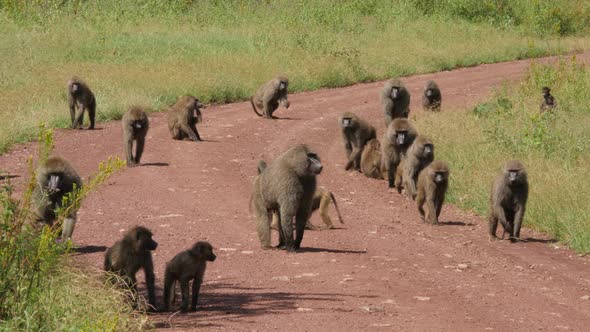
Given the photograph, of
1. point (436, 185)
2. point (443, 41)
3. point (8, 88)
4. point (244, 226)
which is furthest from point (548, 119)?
point (443, 41)

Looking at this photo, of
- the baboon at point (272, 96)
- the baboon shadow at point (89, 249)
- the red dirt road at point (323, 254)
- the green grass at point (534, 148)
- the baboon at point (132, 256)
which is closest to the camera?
the red dirt road at point (323, 254)

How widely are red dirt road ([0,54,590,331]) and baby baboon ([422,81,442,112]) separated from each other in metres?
2.79

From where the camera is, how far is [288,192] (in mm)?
11602

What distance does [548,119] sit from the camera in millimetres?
18531

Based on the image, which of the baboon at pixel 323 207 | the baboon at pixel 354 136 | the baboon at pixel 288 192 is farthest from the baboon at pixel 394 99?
the baboon at pixel 288 192

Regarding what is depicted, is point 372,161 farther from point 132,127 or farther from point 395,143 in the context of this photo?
point 132,127

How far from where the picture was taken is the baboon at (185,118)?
19.3m

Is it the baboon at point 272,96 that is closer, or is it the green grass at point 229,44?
the baboon at point 272,96

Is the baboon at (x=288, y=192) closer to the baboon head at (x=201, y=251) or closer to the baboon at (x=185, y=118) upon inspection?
the baboon head at (x=201, y=251)

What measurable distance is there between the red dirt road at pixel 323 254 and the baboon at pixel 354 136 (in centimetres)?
29

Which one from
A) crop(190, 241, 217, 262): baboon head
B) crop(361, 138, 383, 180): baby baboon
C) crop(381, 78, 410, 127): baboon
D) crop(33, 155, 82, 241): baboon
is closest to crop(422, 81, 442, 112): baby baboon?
crop(381, 78, 410, 127): baboon

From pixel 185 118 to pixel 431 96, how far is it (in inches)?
210

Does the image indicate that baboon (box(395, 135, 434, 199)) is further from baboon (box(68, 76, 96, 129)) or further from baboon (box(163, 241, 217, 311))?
baboon (box(68, 76, 96, 129))

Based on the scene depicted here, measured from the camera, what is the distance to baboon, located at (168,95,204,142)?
19.3 m
